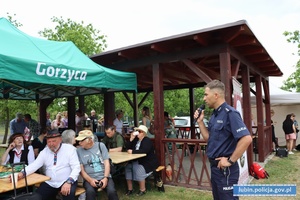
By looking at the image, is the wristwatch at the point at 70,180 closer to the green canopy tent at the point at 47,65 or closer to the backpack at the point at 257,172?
the green canopy tent at the point at 47,65

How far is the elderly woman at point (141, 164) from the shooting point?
4621 mm

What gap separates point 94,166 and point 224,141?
7.07 ft

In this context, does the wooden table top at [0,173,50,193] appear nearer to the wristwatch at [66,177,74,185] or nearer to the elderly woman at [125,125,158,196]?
the wristwatch at [66,177,74,185]

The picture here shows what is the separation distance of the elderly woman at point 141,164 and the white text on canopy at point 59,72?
1.47 m

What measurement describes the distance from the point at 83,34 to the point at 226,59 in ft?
40.4

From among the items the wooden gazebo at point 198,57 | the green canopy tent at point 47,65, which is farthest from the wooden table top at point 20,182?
the wooden gazebo at point 198,57

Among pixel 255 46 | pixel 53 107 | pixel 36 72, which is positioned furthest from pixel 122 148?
pixel 53 107

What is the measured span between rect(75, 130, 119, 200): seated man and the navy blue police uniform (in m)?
1.80

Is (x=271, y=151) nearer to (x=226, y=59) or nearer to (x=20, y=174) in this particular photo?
(x=226, y=59)

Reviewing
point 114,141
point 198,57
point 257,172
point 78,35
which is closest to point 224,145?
point 198,57

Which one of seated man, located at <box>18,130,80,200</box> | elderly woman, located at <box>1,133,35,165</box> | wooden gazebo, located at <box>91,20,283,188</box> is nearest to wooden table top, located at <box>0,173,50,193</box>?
seated man, located at <box>18,130,80,200</box>

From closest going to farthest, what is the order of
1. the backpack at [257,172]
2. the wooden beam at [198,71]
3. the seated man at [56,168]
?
the seated man at [56,168]
the wooden beam at [198,71]
the backpack at [257,172]

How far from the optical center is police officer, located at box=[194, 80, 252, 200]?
2.23 metres

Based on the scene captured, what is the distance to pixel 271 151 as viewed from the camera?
8.98m
